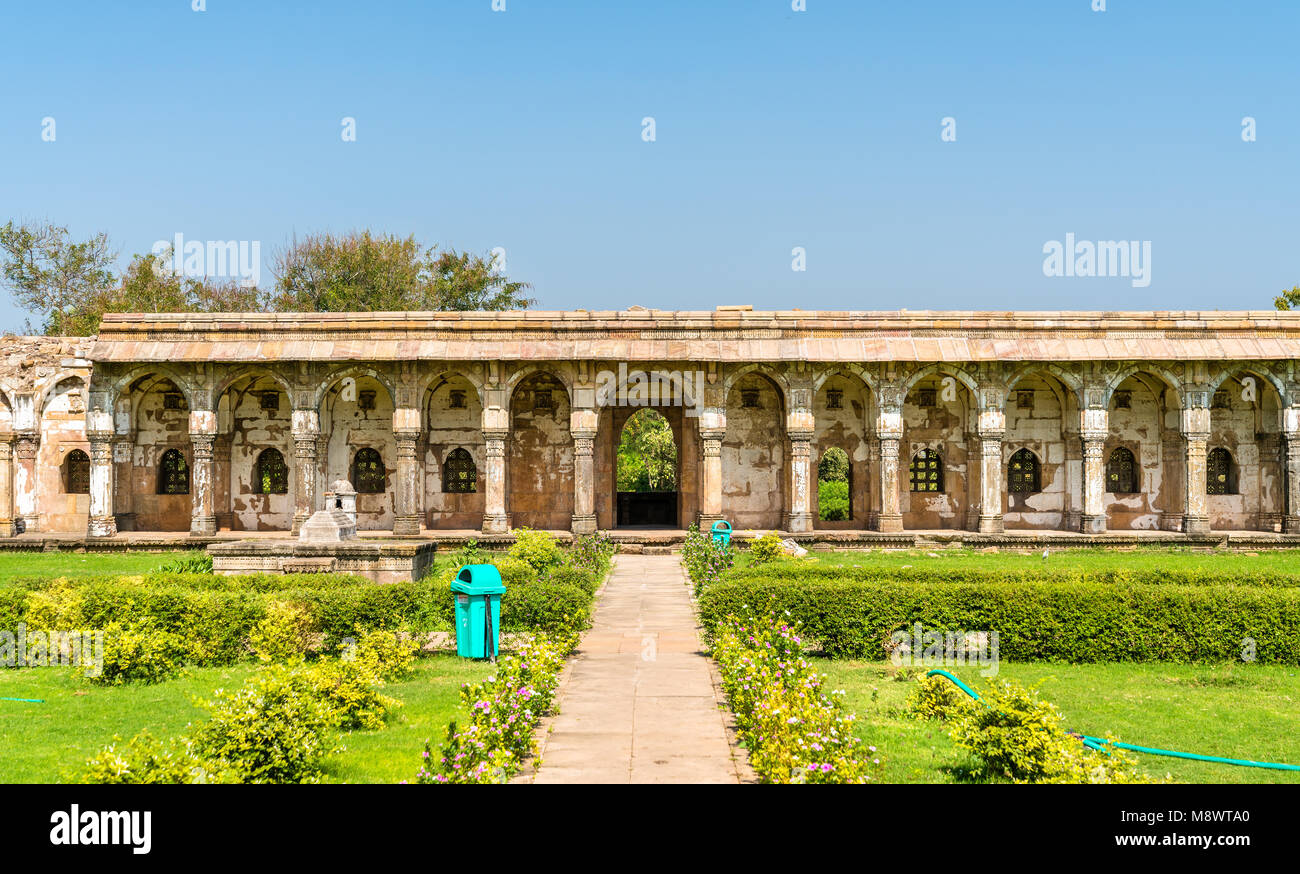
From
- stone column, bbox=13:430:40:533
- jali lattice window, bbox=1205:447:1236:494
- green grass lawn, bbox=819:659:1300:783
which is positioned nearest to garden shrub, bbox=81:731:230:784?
green grass lawn, bbox=819:659:1300:783

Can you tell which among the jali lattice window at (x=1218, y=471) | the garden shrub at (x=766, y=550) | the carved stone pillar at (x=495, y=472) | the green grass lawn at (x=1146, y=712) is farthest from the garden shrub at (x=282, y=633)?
the jali lattice window at (x=1218, y=471)

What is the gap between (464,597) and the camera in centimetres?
1152

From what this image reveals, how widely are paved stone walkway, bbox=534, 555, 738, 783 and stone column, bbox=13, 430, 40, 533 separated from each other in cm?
1748

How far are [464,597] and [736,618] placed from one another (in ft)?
9.58

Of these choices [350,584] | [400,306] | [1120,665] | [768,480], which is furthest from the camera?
[400,306]

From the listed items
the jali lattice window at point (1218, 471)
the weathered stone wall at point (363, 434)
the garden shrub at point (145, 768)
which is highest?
the weathered stone wall at point (363, 434)

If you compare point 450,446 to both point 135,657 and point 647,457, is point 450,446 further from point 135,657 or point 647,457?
point 647,457

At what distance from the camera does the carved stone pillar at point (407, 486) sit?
23.7 meters

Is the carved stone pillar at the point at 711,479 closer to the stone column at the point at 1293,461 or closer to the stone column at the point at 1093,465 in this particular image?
the stone column at the point at 1093,465

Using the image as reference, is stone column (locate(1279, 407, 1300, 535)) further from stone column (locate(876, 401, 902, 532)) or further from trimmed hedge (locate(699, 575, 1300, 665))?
trimmed hedge (locate(699, 575, 1300, 665))

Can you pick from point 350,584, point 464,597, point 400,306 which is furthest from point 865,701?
point 400,306

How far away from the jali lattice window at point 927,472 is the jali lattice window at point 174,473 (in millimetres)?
17610
